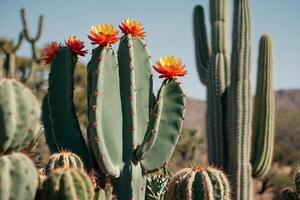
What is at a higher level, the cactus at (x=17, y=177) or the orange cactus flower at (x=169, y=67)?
the orange cactus flower at (x=169, y=67)

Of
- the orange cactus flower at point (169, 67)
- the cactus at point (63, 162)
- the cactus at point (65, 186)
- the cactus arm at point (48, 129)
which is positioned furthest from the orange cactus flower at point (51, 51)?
the cactus at point (65, 186)

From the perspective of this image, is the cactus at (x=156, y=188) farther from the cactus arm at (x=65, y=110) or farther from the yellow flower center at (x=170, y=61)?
the yellow flower center at (x=170, y=61)

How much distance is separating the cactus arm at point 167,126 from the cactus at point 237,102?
5319 mm


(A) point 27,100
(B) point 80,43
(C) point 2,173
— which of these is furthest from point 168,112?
(C) point 2,173

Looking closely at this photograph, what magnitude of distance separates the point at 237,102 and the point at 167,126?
558 centimetres

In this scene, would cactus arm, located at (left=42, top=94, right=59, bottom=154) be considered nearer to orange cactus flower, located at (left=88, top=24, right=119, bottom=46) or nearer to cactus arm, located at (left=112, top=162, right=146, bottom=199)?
cactus arm, located at (left=112, top=162, right=146, bottom=199)

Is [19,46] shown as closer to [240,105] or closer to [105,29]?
[240,105]

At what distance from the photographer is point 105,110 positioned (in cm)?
361

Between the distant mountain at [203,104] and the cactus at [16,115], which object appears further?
the distant mountain at [203,104]

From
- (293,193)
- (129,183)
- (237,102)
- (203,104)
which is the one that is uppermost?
(203,104)

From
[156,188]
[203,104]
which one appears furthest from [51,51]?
[203,104]

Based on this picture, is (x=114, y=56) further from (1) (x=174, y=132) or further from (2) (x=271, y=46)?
(2) (x=271, y=46)

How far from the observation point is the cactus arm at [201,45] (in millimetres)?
10531

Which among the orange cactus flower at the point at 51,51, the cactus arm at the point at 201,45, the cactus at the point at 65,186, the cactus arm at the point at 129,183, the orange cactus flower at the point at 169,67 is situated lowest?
the cactus arm at the point at 129,183
